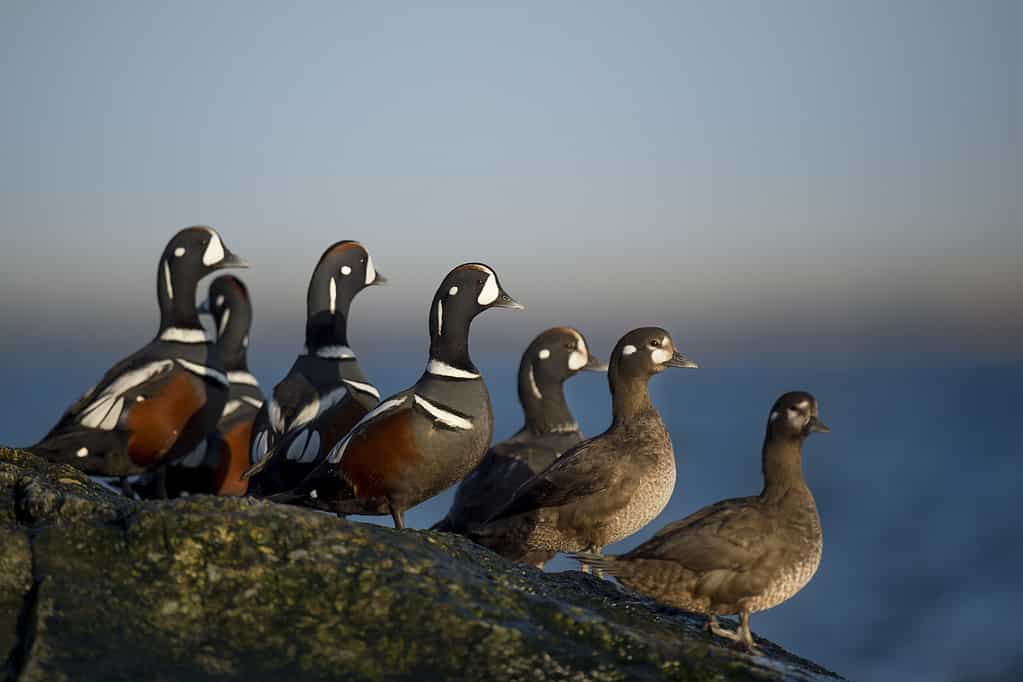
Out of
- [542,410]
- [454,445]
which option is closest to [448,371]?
[454,445]

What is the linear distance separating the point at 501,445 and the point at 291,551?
640 centimetres

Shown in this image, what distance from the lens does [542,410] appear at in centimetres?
1077

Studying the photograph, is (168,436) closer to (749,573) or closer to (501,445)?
(501,445)

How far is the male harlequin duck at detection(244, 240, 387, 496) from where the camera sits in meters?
8.89

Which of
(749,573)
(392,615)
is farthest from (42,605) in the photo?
(749,573)

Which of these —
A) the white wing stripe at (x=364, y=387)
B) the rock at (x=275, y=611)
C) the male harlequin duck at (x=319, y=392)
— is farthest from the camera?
the white wing stripe at (x=364, y=387)

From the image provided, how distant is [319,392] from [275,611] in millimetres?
5896

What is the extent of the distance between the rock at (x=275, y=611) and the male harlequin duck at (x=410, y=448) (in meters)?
3.30

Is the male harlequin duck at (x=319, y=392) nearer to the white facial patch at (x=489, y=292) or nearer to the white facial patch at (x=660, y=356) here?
the white facial patch at (x=489, y=292)

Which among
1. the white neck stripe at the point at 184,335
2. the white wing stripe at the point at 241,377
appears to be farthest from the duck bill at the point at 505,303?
the white wing stripe at the point at 241,377

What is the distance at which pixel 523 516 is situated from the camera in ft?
25.2

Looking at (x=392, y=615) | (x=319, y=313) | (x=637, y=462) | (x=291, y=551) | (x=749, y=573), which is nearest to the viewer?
(x=392, y=615)

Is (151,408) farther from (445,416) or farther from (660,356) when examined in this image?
(660,356)

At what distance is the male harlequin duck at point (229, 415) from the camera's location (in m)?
11.5
